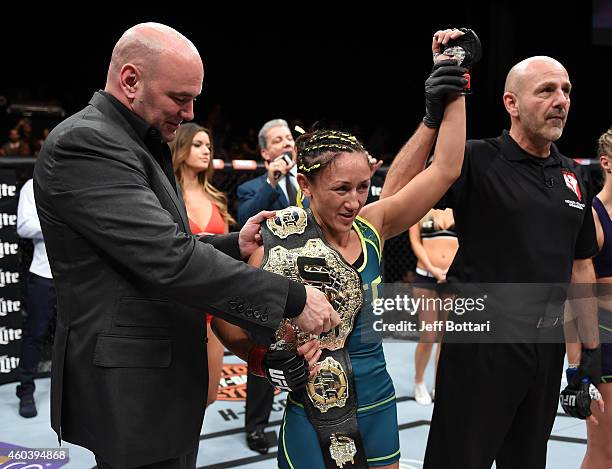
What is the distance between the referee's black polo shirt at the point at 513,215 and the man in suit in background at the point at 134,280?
0.89 meters

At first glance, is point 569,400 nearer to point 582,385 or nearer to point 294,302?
point 582,385

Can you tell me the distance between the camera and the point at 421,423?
3762mm

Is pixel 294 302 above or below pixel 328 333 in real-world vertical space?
above

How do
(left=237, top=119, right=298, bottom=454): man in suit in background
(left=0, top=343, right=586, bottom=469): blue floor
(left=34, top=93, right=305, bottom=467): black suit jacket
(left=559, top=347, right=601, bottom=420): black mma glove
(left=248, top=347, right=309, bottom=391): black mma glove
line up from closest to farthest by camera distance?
(left=34, top=93, right=305, bottom=467): black suit jacket
(left=248, top=347, right=309, bottom=391): black mma glove
(left=559, top=347, right=601, bottom=420): black mma glove
(left=0, top=343, right=586, bottom=469): blue floor
(left=237, top=119, right=298, bottom=454): man in suit in background

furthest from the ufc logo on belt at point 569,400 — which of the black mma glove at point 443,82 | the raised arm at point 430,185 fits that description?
the black mma glove at point 443,82

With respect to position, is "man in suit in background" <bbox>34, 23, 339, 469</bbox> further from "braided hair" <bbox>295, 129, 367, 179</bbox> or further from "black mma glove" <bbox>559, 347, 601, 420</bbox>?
"black mma glove" <bbox>559, 347, 601, 420</bbox>

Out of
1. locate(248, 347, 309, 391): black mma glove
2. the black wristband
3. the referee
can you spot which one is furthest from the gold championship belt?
the referee

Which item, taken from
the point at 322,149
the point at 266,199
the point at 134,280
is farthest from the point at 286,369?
the point at 266,199

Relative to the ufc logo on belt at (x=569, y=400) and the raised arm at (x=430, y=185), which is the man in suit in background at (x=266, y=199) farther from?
the raised arm at (x=430, y=185)

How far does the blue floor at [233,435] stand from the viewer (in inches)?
127

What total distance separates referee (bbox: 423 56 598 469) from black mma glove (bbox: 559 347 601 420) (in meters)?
0.17

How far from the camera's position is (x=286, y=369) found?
154cm

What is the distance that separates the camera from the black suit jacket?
1.36 meters

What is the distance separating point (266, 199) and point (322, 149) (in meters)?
1.78
